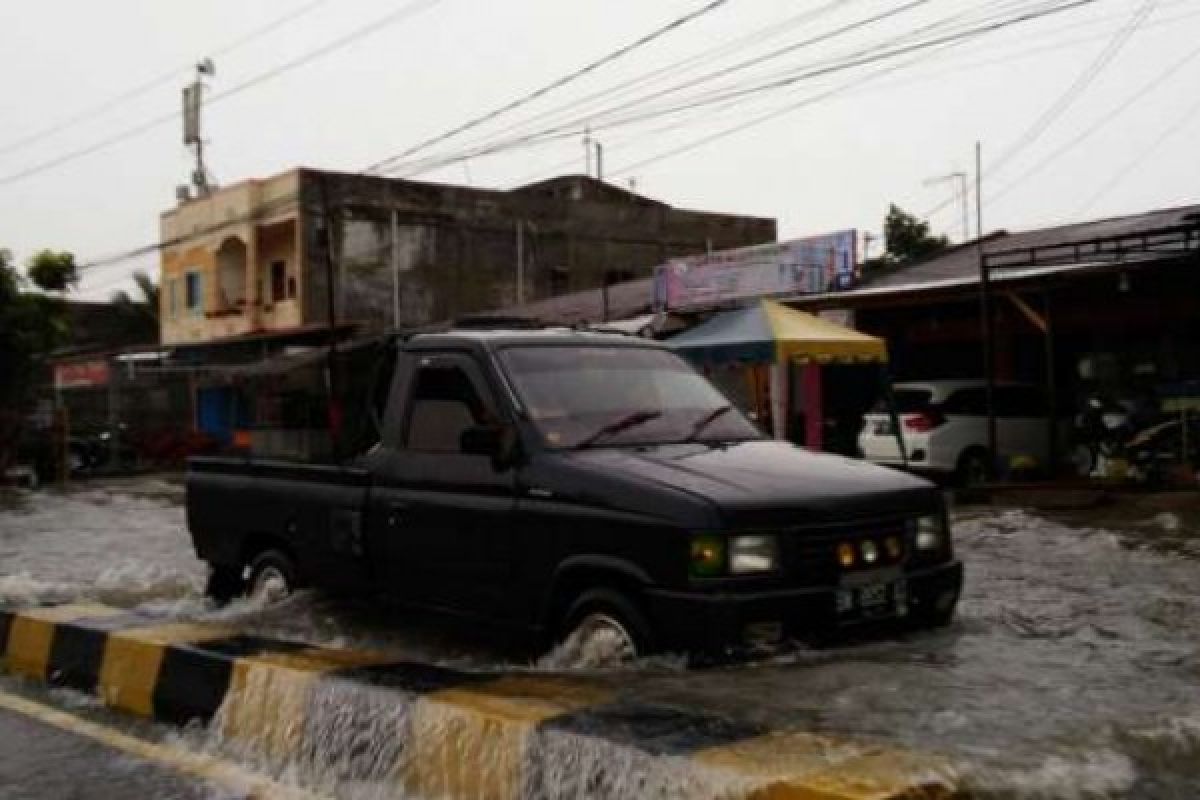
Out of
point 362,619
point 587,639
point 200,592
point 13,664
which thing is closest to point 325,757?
point 587,639

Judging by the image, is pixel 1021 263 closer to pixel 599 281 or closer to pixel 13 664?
pixel 13 664

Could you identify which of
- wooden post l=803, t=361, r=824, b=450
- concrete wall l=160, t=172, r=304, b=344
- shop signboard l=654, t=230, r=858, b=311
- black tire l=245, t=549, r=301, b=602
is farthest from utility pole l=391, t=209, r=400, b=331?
black tire l=245, t=549, r=301, b=602

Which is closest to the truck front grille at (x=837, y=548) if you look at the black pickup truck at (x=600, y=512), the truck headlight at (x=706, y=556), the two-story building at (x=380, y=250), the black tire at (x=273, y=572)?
the black pickup truck at (x=600, y=512)

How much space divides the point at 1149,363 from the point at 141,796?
59.4ft

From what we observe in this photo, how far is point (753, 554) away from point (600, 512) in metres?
0.67

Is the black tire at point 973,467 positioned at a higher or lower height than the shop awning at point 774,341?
lower

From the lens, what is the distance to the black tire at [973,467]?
18.5 metres

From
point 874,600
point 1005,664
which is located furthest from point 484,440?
point 1005,664

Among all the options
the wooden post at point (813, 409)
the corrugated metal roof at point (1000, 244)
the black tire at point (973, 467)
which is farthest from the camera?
the corrugated metal roof at point (1000, 244)

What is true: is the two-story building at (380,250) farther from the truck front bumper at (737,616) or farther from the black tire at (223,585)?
the truck front bumper at (737,616)

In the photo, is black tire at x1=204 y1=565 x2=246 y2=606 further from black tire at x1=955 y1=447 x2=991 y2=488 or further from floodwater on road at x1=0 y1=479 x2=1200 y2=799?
black tire at x1=955 y1=447 x2=991 y2=488

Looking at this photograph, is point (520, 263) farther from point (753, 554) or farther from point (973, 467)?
point (753, 554)

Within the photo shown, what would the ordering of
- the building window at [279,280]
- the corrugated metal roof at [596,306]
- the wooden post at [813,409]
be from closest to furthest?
the wooden post at [813,409] < the corrugated metal roof at [596,306] < the building window at [279,280]

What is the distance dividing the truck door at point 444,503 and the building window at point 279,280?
31.8 meters
